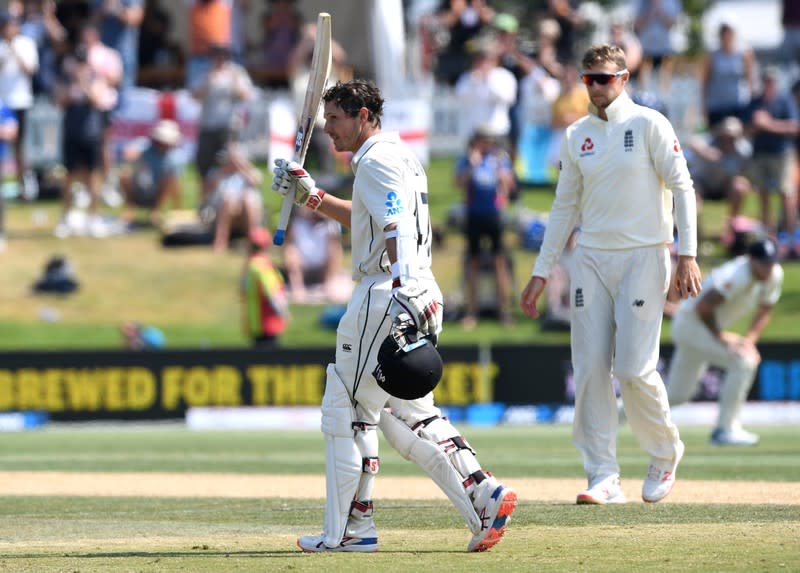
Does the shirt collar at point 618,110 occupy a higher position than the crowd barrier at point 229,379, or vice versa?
the shirt collar at point 618,110

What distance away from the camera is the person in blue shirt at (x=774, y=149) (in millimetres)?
20578

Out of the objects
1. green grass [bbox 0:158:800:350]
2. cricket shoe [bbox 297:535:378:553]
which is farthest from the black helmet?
green grass [bbox 0:158:800:350]

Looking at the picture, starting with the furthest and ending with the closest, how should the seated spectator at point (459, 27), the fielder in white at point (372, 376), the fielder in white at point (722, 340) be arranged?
the seated spectator at point (459, 27) → the fielder in white at point (722, 340) → the fielder in white at point (372, 376)

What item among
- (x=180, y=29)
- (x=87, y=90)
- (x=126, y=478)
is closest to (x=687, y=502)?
(x=126, y=478)

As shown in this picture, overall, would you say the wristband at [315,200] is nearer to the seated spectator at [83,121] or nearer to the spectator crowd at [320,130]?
the spectator crowd at [320,130]

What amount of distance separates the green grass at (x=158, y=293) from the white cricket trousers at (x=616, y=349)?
1019cm

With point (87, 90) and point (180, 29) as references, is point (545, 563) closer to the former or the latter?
point (87, 90)

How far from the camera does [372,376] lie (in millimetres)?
6895

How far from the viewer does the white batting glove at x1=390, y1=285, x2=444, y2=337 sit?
661 centimetres

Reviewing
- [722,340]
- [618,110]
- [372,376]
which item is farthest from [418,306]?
[722,340]

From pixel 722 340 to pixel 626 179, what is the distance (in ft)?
16.5

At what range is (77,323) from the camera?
20500 millimetres

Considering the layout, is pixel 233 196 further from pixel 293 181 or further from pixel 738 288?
pixel 293 181

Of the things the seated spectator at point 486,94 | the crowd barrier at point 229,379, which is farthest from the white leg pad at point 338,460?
the seated spectator at point 486,94
